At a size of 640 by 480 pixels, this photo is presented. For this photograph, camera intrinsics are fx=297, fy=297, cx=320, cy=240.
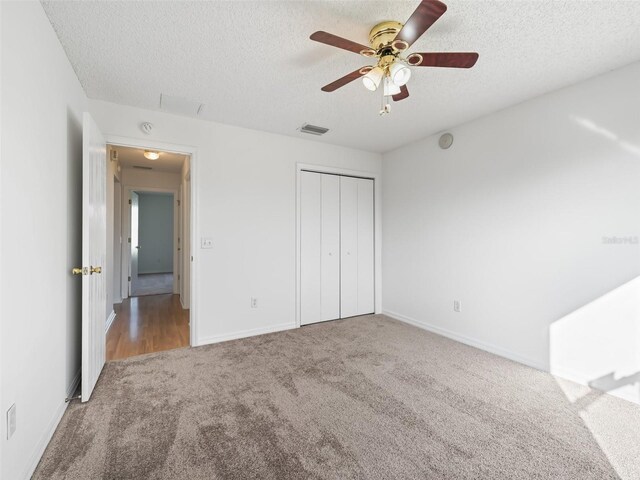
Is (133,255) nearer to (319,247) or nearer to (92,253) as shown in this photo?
(319,247)

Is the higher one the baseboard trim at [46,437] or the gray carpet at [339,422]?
the baseboard trim at [46,437]

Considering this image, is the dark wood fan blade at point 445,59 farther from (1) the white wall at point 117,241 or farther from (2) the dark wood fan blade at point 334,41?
(1) the white wall at point 117,241

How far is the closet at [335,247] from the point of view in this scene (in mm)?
3922

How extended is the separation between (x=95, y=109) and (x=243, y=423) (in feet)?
9.83

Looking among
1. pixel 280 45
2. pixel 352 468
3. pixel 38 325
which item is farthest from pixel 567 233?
pixel 38 325

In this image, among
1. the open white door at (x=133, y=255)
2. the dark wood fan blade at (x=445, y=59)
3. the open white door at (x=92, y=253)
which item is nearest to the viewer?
the dark wood fan blade at (x=445, y=59)

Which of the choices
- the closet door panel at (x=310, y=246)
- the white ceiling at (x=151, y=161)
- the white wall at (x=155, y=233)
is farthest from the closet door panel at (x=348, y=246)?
the white wall at (x=155, y=233)

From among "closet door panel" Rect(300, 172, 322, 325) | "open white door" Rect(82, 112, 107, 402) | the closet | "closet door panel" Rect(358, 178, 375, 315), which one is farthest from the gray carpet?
"closet door panel" Rect(358, 178, 375, 315)

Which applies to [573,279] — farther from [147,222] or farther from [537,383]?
[147,222]

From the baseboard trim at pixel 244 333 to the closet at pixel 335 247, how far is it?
28 cm

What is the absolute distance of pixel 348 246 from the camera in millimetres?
4266

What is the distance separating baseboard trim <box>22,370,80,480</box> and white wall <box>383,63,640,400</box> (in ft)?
11.5

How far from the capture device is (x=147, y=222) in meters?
8.77

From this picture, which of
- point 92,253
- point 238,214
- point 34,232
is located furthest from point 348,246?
point 34,232
